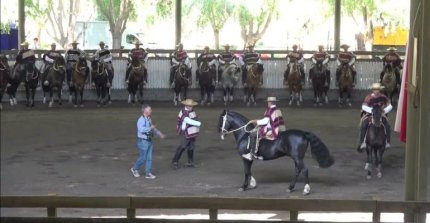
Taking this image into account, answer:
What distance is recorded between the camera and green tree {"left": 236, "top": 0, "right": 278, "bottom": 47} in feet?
93.5

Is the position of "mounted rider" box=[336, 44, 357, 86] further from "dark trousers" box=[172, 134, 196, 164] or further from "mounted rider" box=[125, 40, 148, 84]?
"dark trousers" box=[172, 134, 196, 164]

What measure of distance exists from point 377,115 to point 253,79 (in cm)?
1185

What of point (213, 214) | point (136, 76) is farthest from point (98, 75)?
point (213, 214)

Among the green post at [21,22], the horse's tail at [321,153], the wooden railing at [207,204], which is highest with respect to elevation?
the green post at [21,22]

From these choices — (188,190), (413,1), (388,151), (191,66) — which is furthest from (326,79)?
(413,1)

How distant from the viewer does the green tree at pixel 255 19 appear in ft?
93.5

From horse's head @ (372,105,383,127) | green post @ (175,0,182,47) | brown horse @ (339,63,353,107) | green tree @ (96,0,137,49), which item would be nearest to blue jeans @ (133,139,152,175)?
horse's head @ (372,105,383,127)

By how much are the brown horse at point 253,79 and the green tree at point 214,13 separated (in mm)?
3542

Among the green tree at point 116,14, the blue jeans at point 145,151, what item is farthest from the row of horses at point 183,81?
the blue jeans at point 145,151

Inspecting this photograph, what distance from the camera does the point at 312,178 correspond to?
13.9 m

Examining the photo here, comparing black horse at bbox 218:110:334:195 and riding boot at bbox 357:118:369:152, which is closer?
black horse at bbox 218:110:334:195

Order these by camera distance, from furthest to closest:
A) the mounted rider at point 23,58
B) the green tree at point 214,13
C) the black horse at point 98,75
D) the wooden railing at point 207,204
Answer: the green tree at point 214,13, the black horse at point 98,75, the mounted rider at point 23,58, the wooden railing at point 207,204

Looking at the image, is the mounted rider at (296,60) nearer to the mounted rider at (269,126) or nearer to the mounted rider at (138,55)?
the mounted rider at (138,55)

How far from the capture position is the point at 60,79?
23312 mm
